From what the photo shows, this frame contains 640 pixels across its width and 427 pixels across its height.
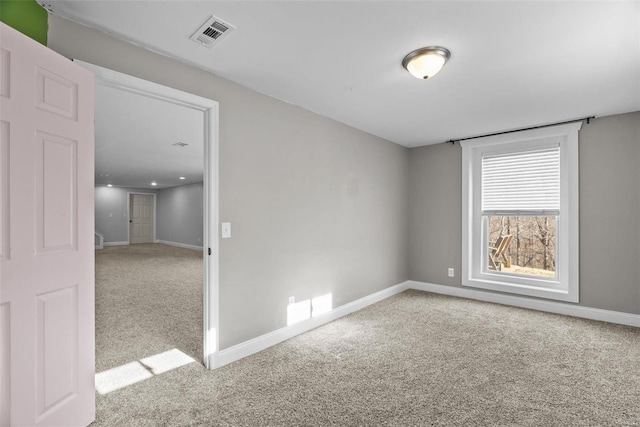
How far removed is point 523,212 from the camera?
4.25 m

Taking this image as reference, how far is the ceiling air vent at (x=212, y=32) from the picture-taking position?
1.90 metres

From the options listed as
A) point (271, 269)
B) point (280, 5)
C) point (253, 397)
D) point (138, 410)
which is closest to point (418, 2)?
point (280, 5)

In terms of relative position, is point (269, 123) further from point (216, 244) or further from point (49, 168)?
point (49, 168)

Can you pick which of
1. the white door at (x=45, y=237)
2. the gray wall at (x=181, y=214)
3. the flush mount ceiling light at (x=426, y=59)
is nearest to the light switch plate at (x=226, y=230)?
the white door at (x=45, y=237)

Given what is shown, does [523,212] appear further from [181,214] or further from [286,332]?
[181,214]

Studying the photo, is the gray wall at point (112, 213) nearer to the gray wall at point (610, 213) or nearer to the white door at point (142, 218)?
the white door at point (142, 218)

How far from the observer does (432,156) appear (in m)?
5.00

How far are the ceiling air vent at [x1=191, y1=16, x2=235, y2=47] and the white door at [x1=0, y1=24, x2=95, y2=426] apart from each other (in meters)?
0.69

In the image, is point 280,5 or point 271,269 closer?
point 280,5

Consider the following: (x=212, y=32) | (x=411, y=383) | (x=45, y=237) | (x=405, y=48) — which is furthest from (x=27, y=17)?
(x=411, y=383)

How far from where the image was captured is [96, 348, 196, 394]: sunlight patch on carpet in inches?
90.0

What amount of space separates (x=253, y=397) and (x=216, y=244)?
3.79ft

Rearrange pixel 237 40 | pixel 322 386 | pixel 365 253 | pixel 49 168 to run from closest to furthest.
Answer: pixel 49 168
pixel 237 40
pixel 322 386
pixel 365 253

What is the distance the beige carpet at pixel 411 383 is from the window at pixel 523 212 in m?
0.89
